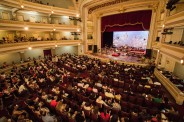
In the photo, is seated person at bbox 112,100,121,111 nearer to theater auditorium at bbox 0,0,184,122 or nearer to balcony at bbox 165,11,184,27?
theater auditorium at bbox 0,0,184,122

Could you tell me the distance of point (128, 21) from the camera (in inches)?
737

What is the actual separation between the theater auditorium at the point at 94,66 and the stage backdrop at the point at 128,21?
0.14 meters

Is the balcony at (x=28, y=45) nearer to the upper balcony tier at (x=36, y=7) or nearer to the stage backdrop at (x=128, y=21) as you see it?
the upper balcony tier at (x=36, y=7)

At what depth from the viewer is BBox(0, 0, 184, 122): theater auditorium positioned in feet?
21.1

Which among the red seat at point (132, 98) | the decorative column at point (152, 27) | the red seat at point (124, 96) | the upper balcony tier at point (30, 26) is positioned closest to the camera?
the red seat at point (132, 98)

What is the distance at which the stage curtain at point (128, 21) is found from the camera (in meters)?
17.1

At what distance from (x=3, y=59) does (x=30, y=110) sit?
12.3m

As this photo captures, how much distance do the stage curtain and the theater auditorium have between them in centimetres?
14

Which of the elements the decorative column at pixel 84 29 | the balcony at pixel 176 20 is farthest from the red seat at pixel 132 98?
the decorative column at pixel 84 29

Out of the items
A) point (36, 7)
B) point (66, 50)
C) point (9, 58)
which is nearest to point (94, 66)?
point (66, 50)

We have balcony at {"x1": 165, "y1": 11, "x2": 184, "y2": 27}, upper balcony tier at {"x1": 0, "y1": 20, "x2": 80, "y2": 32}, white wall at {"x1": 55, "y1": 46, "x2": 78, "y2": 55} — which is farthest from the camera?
white wall at {"x1": 55, "y1": 46, "x2": 78, "y2": 55}

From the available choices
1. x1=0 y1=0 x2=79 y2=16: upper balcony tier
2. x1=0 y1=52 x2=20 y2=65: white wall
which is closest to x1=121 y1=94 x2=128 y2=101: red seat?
x1=0 y1=0 x2=79 y2=16: upper balcony tier

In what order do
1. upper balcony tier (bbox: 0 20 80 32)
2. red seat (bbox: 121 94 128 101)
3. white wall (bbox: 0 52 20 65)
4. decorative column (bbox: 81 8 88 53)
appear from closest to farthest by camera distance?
red seat (bbox: 121 94 128 101) → upper balcony tier (bbox: 0 20 80 32) → white wall (bbox: 0 52 20 65) → decorative column (bbox: 81 8 88 53)

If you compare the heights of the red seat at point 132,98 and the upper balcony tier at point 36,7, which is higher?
the upper balcony tier at point 36,7
